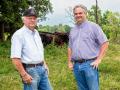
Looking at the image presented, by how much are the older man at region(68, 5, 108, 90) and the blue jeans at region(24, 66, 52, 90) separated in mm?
750

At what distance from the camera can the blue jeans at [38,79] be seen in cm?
659

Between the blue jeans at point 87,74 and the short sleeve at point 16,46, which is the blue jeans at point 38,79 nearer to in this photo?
the short sleeve at point 16,46

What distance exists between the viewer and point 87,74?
7.14 meters

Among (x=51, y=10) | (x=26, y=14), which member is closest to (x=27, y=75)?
(x=26, y=14)

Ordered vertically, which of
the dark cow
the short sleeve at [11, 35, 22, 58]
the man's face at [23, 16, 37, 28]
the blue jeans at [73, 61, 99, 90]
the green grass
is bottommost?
the green grass

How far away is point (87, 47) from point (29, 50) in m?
1.17

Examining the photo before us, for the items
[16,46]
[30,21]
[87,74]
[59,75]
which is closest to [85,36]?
[87,74]

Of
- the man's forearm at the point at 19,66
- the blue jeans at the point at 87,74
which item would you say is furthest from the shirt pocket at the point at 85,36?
the man's forearm at the point at 19,66

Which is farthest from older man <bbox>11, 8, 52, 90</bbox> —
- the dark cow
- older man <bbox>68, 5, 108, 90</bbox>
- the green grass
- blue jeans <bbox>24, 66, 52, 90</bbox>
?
the dark cow

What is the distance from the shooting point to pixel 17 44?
21.0 feet

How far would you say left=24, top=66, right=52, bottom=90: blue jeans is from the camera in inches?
259

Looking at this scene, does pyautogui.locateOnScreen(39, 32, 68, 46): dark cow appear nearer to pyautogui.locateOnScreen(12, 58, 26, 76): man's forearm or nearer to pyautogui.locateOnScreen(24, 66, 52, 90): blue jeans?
pyautogui.locateOnScreen(24, 66, 52, 90): blue jeans

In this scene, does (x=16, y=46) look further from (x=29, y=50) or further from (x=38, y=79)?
(x=38, y=79)

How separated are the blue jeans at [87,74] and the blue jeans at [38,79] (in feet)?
2.40
